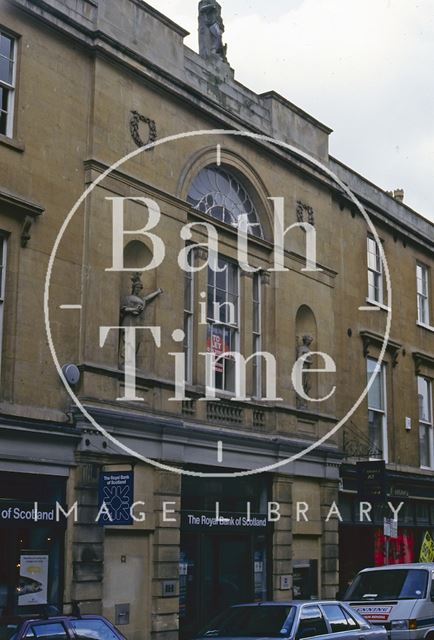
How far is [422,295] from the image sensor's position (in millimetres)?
34062

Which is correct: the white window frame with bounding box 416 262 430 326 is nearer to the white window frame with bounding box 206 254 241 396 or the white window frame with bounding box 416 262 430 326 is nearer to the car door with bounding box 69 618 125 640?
the white window frame with bounding box 206 254 241 396

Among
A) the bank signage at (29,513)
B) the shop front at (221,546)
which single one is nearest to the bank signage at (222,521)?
the shop front at (221,546)

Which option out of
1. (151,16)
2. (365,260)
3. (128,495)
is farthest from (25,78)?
(365,260)

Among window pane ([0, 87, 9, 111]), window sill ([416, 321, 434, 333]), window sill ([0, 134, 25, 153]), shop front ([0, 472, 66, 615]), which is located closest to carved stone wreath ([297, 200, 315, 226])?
window sill ([416, 321, 434, 333])

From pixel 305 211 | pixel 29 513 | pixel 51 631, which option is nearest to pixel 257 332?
pixel 305 211

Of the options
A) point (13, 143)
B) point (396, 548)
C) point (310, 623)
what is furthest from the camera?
point (396, 548)

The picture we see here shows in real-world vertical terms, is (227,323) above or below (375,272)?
below

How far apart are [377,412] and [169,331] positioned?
10.5 m

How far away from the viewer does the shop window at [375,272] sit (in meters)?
30.7

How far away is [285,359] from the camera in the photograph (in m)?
25.4

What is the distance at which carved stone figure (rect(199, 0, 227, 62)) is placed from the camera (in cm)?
2517

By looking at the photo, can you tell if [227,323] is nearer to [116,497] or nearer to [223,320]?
[223,320]

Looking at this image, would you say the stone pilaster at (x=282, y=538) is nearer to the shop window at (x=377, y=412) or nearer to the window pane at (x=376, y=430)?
the window pane at (x=376, y=430)

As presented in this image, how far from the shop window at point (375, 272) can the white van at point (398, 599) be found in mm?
12457
